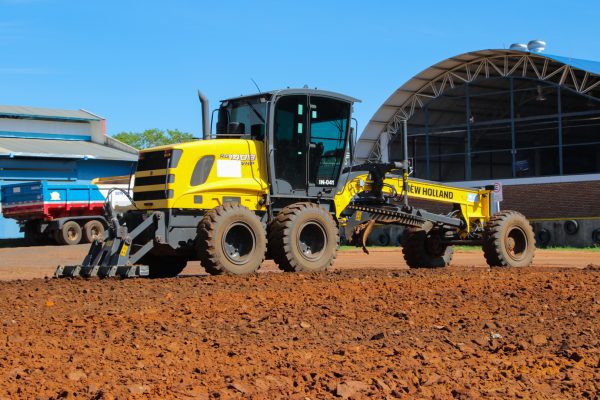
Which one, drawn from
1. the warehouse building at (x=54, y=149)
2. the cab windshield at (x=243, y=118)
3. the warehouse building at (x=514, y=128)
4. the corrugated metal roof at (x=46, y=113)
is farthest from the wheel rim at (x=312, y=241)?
the corrugated metal roof at (x=46, y=113)

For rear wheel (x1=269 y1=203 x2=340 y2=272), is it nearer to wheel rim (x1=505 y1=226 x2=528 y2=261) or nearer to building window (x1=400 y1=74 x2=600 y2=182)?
wheel rim (x1=505 y1=226 x2=528 y2=261)

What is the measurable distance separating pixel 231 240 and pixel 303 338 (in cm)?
659

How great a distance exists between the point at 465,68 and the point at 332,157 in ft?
87.8

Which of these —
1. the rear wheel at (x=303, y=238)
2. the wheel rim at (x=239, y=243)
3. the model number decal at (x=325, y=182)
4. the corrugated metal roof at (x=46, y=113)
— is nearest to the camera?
the wheel rim at (x=239, y=243)

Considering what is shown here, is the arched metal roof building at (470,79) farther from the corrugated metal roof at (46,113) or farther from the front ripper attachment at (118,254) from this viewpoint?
the front ripper attachment at (118,254)

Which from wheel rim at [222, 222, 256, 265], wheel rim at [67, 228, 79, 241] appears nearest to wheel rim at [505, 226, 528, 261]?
wheel rim at [222, 222, 256, 265]

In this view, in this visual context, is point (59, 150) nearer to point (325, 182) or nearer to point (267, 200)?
point (325, 182)

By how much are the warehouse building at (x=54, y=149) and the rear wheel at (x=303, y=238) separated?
3505 centimetres

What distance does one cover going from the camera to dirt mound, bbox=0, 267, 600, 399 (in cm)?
642

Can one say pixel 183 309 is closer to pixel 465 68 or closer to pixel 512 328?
pixel 512 328

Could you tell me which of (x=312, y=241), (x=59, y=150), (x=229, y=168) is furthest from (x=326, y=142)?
(x=59, y=150)

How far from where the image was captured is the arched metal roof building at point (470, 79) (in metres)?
37.4

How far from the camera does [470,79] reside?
41.7 metres

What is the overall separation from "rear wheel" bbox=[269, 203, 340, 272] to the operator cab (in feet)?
2.30
